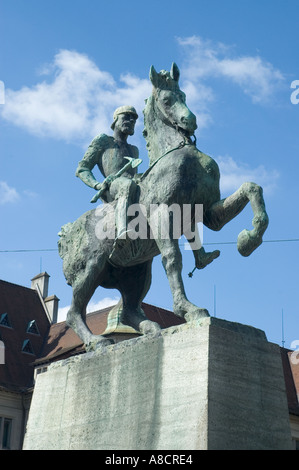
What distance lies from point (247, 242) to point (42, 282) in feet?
165

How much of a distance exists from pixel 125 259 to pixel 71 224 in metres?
1.19

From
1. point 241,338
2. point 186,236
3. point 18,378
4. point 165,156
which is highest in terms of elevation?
point 18,378

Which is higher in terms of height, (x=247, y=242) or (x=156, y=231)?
(x=156, y=231)

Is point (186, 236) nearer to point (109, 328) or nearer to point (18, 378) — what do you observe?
point (109, 328)

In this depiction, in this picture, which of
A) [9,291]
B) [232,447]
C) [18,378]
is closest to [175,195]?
[232,447]

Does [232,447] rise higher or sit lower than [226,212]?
lower

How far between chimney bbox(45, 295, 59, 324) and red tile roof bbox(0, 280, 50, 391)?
0.37 meters

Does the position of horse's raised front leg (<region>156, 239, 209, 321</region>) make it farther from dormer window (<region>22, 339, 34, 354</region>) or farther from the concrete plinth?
dormer window (<region>22, 339, 34, 354</region>)

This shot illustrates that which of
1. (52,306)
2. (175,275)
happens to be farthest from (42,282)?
(175,275)

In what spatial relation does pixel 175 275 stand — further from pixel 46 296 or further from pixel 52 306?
pixel 46 296

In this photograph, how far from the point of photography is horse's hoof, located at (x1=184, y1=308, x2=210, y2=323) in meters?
9.56

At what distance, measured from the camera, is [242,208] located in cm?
1036

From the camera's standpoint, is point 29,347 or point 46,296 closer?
point 29,347

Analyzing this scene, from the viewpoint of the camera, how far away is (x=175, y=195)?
10.4 metres
